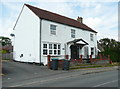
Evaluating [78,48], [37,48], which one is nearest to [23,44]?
[37,48]

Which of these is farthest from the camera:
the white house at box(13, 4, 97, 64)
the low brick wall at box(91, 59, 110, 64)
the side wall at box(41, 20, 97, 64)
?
the low brick wall at box(91, 59, 110, 64)

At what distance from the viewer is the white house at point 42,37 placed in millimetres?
20750

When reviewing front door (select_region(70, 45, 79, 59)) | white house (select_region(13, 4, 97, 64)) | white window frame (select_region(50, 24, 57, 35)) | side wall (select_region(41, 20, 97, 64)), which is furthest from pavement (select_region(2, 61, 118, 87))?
front door (select_region(70, 45, 79, 59))

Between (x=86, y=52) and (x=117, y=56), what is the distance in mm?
8476

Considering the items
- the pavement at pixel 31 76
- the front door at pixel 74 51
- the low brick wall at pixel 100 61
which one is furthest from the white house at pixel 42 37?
the pavement at pixel 31 76

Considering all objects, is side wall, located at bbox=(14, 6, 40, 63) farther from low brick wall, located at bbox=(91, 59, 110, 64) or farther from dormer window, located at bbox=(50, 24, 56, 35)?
low brick wall, located at bbox=(91, 59, 110, 64)

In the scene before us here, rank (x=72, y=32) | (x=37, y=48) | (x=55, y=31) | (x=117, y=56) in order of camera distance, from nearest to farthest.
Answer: (x=37, y=48), (x=55, y=31), (x=72, y=32), (x=117, y=56)

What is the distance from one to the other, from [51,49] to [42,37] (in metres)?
2.31

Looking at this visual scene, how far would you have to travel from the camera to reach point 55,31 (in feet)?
74.5

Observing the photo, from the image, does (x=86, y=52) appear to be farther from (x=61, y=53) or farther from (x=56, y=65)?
(x=56, y=65)

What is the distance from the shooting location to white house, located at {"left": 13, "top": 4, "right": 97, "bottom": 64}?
20.8 m

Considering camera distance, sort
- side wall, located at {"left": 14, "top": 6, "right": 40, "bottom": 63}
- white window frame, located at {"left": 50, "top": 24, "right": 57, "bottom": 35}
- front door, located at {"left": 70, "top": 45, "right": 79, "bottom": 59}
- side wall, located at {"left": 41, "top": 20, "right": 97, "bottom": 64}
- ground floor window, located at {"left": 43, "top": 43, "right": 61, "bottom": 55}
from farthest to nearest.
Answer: front door, located at {"left": 70, "top": 45, "right": 79, "bottom": 59} → white window frame, located at {"left": 50, "top": 24, "right": 57, "bottom": 35} → ground floor window, located at {"left": 43, "top": 43, "right": 61, "bottom": 55} → side wall, located at {"left": 41, "top": 20, "right": 97, "bottom": 64} → side wall, located at {"left": 14, "top": 6, "right": 40, "bottom": 63}

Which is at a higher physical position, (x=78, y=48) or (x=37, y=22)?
(x=37, y=22)

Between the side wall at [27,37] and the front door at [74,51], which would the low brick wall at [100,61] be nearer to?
the front door at [74,51]
